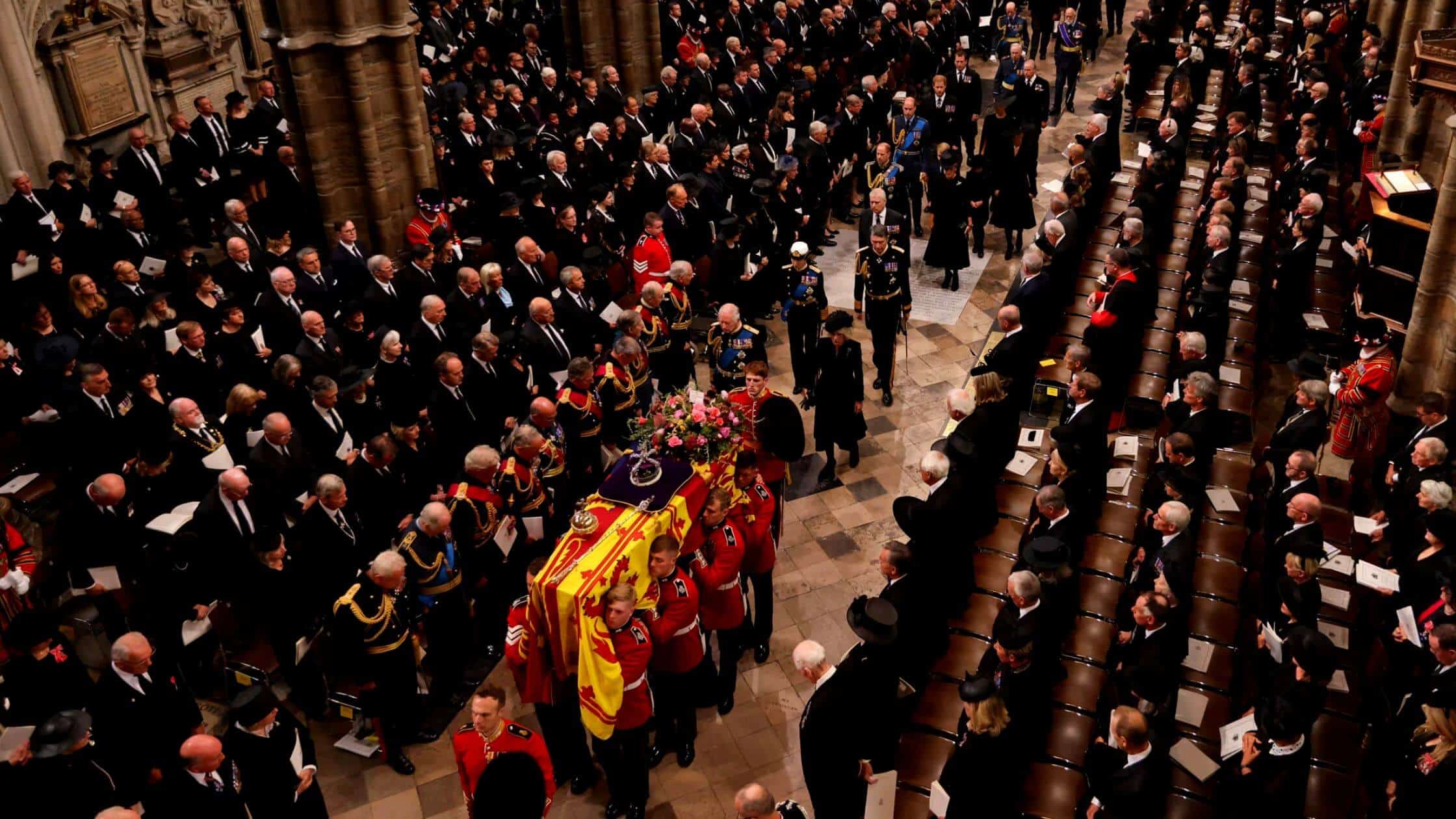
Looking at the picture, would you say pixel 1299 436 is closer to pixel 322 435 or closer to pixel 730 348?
pixel 730 348

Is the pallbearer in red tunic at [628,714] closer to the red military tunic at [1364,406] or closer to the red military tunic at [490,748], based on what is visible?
the red military tunic at [490,748]

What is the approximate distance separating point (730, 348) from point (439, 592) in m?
3.28

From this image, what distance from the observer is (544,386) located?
9953 mm

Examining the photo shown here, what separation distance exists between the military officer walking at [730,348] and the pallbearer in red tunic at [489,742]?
4090 mm

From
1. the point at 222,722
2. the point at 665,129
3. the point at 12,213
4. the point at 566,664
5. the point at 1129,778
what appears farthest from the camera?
the point at 665,129

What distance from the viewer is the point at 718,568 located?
737cm

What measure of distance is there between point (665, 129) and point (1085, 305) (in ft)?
22.1

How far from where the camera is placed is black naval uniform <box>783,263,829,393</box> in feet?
35.2

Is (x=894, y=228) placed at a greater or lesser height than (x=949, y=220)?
greater

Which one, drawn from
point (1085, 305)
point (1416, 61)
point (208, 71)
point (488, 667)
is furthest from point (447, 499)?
point (208, 71)

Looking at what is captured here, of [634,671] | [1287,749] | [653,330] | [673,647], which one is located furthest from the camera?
[653,330]

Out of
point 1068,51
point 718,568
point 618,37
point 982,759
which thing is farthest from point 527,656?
point 1068,51

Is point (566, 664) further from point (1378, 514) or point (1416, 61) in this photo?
point (1416, 61)

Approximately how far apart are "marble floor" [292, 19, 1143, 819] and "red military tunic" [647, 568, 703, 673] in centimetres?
90
